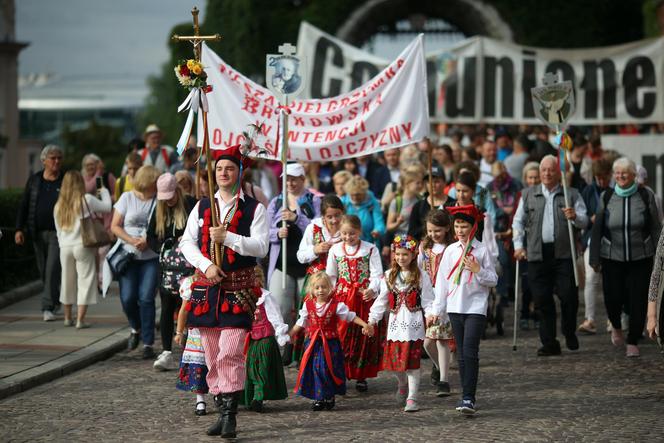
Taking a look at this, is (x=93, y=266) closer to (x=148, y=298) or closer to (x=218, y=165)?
(x=148, y=298)

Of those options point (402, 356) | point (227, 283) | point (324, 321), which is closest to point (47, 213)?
point (324, 321)

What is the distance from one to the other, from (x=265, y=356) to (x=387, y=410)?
3.20 ft

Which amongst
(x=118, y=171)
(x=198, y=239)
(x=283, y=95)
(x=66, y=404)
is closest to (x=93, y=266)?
(x=283, y=95)

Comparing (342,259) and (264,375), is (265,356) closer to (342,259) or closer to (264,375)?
(264,375)

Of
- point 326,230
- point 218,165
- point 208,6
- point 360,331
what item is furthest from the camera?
point 208,6

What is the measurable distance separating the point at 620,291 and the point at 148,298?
449 centimetres

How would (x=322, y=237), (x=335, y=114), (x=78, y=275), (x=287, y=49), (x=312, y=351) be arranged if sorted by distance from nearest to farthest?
(x=312, y=351) < (x=322, y=237) < (x=287, y=49) < (x=335, y=114) < (x=78, y=275)

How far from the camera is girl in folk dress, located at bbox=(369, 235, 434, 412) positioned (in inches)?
365

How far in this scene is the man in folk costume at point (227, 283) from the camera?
8.12 metres

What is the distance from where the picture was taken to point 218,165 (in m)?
8.25

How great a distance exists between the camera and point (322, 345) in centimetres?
938

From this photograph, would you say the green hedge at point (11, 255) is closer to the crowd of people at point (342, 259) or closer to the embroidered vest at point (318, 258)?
the crowd of people at point (342, 259)

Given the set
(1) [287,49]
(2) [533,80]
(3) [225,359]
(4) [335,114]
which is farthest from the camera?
(2) [533,80]

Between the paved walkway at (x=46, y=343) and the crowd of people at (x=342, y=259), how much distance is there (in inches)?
12.7
